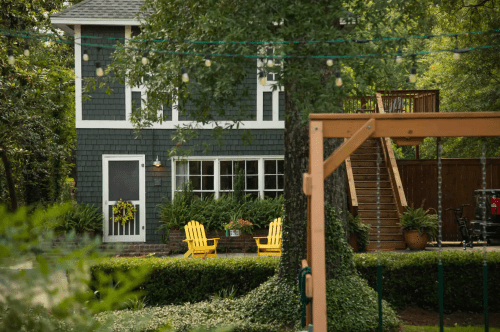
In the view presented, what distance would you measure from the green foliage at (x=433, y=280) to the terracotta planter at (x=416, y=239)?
358 cm

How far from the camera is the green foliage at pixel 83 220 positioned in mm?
12234

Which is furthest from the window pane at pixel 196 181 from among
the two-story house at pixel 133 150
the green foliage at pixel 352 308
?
the green foliage at pixel 352 308

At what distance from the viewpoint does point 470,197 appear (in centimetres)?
1283

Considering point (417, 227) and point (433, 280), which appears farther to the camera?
point (417, 227)

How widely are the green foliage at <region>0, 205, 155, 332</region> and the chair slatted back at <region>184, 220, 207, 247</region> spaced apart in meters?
10.1

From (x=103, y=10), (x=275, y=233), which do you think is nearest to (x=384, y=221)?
(x=275, y=233)

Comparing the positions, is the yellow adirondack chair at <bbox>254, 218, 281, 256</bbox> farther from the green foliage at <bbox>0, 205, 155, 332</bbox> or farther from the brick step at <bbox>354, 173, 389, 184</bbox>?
the green foliage at <bbox>0, 205, 155, 332</bbox>

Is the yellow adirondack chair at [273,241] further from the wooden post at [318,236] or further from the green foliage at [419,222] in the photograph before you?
the wooden post at [318,236]

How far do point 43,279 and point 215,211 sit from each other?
11.4 metres

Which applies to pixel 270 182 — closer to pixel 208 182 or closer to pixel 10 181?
pixel 208 182

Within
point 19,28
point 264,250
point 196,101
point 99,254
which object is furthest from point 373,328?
point 19,28

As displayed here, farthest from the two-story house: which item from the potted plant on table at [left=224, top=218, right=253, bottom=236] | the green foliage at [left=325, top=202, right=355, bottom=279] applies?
the green foliage at [left=325, top=202, right=355, bottom=279]

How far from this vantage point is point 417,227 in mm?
11258

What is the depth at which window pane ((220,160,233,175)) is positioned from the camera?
535 inches
